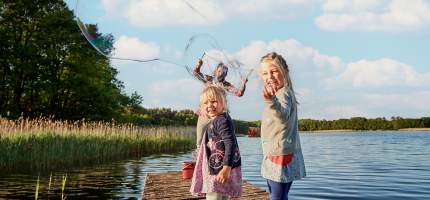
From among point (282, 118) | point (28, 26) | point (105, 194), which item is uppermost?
point (28, 26)

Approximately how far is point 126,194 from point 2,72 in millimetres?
31550

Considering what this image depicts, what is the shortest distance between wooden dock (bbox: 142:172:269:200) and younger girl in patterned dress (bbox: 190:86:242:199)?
377 cm

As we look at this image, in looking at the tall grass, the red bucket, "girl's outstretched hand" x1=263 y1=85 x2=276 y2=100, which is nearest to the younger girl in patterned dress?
"girl's outstretched hand" x1=263 y1=85 x2=276 y2=100

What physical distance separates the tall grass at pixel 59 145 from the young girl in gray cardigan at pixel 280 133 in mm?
15101

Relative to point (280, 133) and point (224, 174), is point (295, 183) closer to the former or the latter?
point (224, 174)

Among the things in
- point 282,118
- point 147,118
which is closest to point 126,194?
point 282,118

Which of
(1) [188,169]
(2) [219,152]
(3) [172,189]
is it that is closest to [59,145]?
(1) [188,169]

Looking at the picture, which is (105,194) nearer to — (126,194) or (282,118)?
(126,194)

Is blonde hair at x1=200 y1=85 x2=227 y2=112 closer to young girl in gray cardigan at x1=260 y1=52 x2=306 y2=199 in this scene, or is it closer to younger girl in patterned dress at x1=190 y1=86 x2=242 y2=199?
younger girl in patterned dress at x1=190 y1=86 x2=242 y2=199

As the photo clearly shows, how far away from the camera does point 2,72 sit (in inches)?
1596

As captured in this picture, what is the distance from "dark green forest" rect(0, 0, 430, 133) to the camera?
39.6 metres

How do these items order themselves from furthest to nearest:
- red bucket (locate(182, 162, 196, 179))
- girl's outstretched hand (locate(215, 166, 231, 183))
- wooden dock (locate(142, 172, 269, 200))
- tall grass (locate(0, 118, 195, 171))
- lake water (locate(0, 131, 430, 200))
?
1. tall grass (locate(0, 118, 195, 171))
2. lake water (locate(0, 131, 430, 200))
3. red bucket (locate(182, 162, 196, 179))
4. wooden dock (locate(142, 172, 269, 200))
5. girl's outstretched hand (locate(215, 166, 231, 183))

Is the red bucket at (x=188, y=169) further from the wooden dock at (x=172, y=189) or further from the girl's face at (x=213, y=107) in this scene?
the girl's face at (x=213, y=107)

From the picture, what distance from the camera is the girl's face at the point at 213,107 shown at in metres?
5.45
